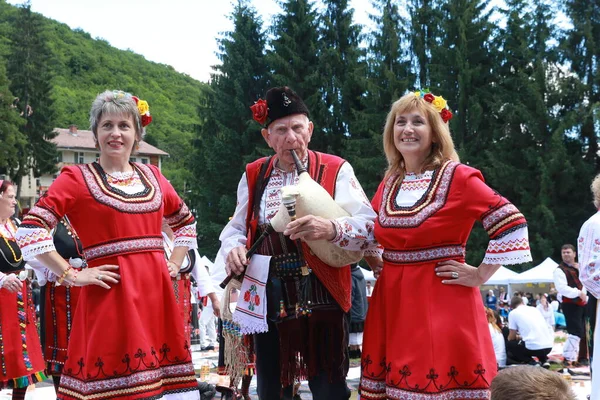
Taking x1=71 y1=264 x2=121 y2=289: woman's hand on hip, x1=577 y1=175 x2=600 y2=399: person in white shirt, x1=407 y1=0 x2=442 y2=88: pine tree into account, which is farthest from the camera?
x1=407 y1=0 x2=442 y2=88: pine tree

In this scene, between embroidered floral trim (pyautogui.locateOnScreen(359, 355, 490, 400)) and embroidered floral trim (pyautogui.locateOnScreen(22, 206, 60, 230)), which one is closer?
embroidered floral trim (pyautogui.locateOnScreen(359, 355, 490, 400))

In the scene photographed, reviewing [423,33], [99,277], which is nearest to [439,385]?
[99,277]

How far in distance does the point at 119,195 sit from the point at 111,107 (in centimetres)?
45

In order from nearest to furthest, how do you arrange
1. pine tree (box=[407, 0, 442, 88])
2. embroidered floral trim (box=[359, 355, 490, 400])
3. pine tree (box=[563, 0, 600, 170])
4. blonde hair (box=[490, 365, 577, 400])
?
blonde hair (box=[490, 365, 577, 400]) → embroidered floral trim (box=[359, 355, 490, 400]) → pine tree (box=[563, 0, 600, 170]) → pine tree (box=[407, 0, 442, 88])

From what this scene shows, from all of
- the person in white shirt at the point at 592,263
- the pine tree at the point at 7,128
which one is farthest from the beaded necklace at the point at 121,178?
the pine tree at the point at 7,128

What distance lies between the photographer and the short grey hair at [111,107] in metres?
3.56

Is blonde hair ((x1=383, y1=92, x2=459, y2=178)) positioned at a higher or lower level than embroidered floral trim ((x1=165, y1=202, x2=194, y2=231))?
higher

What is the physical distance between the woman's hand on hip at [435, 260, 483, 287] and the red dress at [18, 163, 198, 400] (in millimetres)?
1282

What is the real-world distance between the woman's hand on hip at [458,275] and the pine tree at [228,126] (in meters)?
27.1

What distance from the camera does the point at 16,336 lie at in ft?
18.1

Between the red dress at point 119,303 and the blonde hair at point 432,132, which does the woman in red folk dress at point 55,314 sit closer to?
the red dress at point 119,303

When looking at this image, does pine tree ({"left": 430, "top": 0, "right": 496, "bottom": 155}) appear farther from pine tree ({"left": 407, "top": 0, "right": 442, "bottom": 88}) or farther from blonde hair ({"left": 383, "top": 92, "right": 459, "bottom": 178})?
blonde hair ({"left": 383, "top": 92, "right": 459, "bottom": 178})

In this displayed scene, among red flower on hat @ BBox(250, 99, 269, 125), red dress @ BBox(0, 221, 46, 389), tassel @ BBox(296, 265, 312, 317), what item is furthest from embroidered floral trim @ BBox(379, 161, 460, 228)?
red dress @ BBox(0, 221, 46, 389)

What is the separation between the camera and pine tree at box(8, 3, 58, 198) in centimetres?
4659
